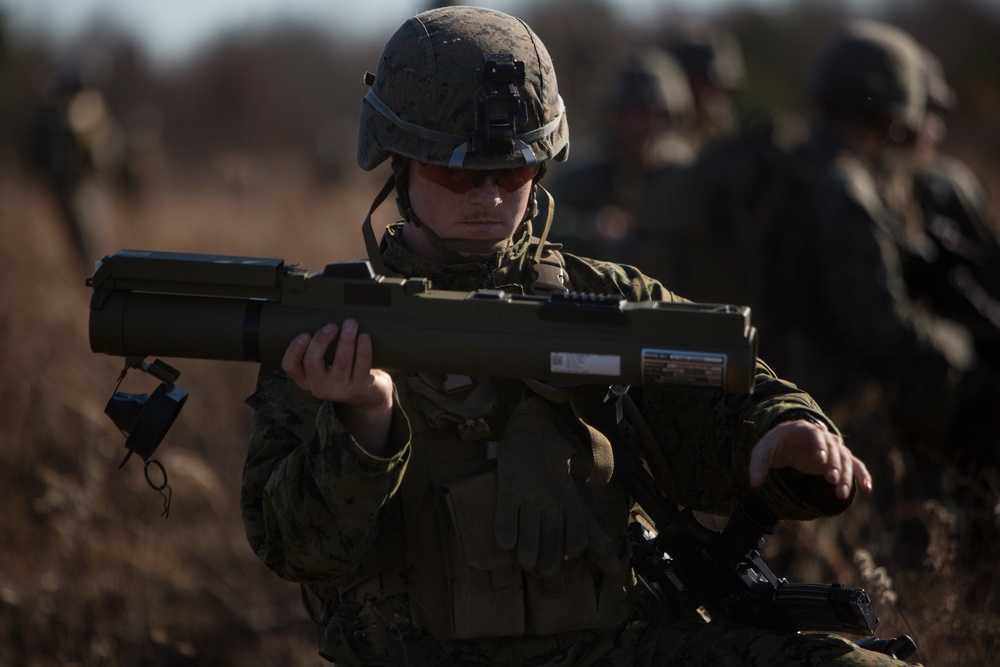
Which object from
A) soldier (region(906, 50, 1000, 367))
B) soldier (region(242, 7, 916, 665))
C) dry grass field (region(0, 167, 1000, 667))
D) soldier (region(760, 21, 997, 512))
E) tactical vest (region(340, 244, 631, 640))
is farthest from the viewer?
soldier (region(906, 50, 1000, 367))

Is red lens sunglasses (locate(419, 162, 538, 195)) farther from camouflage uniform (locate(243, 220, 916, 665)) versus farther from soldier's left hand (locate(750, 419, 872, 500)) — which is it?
soldier's left hand (locate(750, 419, 872, 500))

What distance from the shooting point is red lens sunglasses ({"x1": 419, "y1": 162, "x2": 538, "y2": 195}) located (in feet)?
8.78

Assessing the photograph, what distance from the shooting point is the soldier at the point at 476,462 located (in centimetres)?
238

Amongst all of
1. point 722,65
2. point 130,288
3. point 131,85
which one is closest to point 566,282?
point 130,288

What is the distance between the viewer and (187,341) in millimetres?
2398

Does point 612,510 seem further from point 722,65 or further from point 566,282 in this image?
point 722,65

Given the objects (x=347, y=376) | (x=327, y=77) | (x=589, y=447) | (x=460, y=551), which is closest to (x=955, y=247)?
(x=589, y=447)

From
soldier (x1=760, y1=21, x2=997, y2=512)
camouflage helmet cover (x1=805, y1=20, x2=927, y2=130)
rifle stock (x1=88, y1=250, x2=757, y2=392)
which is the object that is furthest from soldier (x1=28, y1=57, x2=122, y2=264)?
rifle stock (x1=88, y1=250, x2=757, y2=392)

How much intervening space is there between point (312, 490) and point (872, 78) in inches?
193

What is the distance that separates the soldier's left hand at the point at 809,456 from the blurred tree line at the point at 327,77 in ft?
35.7

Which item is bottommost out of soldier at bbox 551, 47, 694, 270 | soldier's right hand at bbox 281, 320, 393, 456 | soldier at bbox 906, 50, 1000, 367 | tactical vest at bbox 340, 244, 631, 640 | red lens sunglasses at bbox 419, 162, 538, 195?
soldier at bbox 551, 47, 694, 270

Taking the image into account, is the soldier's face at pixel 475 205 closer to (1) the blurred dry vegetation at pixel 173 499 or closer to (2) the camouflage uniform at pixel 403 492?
(2) the camouflage uniform at pixel 403 492

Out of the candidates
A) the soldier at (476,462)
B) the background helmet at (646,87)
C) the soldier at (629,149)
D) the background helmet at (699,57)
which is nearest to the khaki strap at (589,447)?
the soldier at (476,462)

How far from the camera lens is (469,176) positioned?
8.79 ft
